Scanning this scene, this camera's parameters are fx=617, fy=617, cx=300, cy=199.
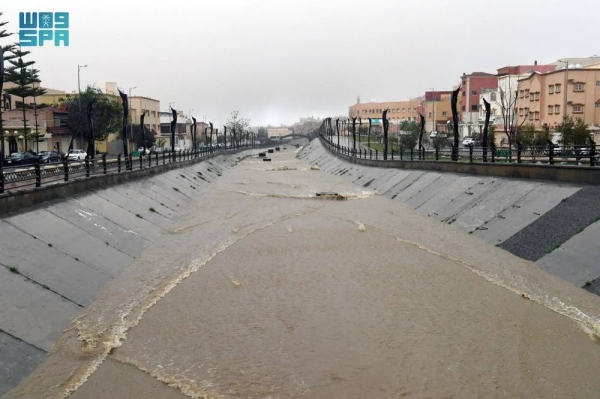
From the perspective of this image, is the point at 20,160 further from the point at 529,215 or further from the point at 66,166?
the point at 529,215

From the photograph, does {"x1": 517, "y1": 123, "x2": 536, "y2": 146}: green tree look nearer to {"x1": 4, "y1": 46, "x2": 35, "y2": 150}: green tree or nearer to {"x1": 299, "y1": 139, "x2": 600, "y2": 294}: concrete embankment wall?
{"x1": 299, "y1": 139, "x2": 600, "y2": 294}: concrete embankment wall

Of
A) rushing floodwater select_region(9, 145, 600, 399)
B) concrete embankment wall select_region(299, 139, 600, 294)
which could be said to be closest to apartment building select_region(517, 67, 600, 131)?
concrete embankment wall select_region(299, 139, 600, 294)

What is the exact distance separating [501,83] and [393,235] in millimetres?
68440

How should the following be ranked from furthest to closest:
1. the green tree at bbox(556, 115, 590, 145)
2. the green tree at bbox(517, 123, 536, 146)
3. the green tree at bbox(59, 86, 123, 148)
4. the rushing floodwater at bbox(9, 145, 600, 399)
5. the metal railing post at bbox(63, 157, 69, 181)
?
the green tree at bbox(59, 86, 123, 148)
the green tree at bbox(517, 123, 536, 146)
the green tree at bbox(556, 115, 590, 145)
the metal railing post at bbox(63, 157, 69, 181)
the rushing floodwater at bbox(9, 145, 600, 399)

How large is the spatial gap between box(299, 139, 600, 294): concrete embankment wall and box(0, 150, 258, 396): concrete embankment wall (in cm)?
1166

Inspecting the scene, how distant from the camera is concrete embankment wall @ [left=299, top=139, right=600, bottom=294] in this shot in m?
15.8

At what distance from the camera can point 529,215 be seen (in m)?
20.2

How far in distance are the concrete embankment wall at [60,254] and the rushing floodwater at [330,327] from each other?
0.44 meters

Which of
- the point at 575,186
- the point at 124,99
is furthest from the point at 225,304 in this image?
the point at 124,99

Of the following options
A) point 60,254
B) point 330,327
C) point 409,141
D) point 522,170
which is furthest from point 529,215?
point 409,141

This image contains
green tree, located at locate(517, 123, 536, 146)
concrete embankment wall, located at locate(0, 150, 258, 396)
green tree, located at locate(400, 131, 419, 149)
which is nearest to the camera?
concrete embankment wall, located at locate(0, 150, 258, 396)

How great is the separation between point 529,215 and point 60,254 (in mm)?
14389

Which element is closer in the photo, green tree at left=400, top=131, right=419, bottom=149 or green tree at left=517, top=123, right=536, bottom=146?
green tree at left=517, top=123, right=536, bottom=146

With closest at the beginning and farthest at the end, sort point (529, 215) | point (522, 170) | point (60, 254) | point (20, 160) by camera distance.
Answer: point (60, 254), point (529, 215), point (522, 170), point (20, 160)
